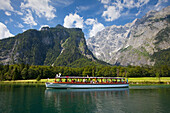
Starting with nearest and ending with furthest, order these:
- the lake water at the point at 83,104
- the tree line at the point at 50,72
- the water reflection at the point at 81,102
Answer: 1. the lake water at the point at 83,104
2. the water reflection at the point at 81,102
3. the tree line at the point at 50,72

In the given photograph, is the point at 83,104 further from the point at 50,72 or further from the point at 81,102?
the point at 50,72

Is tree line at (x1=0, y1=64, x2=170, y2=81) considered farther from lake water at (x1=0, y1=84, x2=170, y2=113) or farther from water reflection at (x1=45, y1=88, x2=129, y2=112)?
water reflection at (x1=45, y1=88, x2=129, y2=112)

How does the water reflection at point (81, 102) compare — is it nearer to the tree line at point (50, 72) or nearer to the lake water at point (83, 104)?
the lake water at point (83, 104)

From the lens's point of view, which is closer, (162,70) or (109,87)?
(109,87)

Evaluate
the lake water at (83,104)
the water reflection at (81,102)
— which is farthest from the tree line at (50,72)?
the water reflection at (81,102)

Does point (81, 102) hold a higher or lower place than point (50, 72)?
lower

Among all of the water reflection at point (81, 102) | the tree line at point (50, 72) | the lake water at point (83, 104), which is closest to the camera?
the lake water at point (83, 104)

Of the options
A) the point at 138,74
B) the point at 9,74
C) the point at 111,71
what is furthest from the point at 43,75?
the point at 138,74

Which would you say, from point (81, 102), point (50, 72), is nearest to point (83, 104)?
point (81, 102)

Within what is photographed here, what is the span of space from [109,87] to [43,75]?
9747 centimetres

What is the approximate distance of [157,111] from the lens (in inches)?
1221

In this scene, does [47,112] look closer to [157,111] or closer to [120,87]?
[157,111]

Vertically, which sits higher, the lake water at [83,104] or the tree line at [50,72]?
the tree line at [50,72]

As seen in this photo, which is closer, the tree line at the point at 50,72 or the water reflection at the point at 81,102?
the water reflection at the point at 81,102
